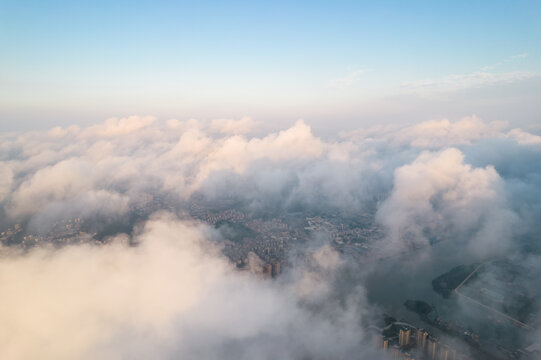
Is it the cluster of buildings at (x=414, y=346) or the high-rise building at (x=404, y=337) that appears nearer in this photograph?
the cluster of buildings at (x=414, y=346)

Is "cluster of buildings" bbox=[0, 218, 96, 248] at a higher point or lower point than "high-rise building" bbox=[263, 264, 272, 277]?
higher

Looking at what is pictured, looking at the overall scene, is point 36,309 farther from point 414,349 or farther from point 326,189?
point 326,189

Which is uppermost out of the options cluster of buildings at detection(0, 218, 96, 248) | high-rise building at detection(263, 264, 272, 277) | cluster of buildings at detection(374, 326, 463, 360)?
cluster of buildings at detection(0, 218, 96, 248)

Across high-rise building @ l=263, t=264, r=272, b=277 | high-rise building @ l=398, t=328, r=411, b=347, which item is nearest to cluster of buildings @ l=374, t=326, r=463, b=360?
high-rise building @ l=398, t=328, r=411, b=347

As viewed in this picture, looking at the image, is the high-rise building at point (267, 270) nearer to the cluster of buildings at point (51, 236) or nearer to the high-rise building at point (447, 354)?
Answer: the high-rise building at point (447, 354)

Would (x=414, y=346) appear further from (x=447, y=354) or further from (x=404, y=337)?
(x=447, y=354)

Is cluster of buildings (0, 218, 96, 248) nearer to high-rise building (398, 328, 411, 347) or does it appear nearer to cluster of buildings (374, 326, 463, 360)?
cluster of buildings (374, 326, 463, 360)

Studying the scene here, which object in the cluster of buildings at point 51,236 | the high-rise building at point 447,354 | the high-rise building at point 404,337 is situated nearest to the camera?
the high-rise building at point 447,354

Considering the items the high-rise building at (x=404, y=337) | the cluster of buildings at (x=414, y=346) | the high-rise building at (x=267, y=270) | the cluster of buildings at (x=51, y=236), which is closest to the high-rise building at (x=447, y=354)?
the cluster of buildings at (x=414, y=346)

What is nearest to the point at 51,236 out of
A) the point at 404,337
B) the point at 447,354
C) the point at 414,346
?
the point at 404,337
